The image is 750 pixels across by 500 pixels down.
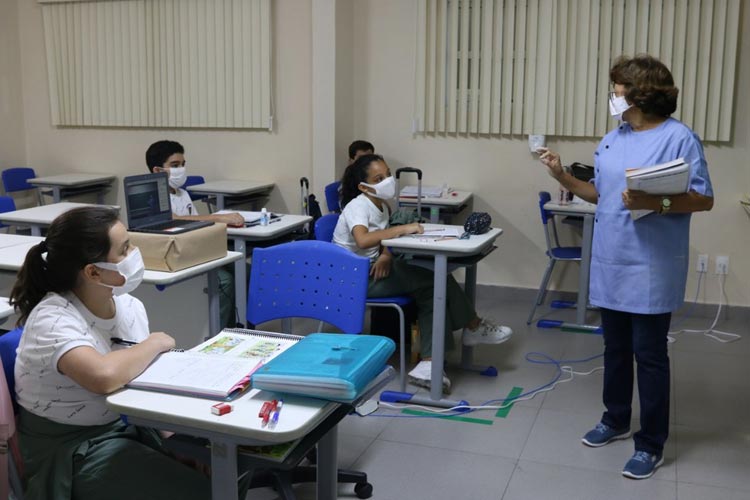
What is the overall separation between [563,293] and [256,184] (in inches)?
98.5

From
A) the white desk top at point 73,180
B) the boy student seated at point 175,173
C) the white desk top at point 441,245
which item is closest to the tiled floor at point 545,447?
the white desk top at point 441,245

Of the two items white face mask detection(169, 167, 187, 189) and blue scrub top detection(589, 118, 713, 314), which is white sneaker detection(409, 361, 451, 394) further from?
white face mask detection(169, 167, 187, 189)

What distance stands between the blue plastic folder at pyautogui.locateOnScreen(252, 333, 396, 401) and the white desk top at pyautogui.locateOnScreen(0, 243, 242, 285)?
109 cm

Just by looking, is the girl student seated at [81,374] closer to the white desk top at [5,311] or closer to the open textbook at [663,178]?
the white desk top at [5,311]

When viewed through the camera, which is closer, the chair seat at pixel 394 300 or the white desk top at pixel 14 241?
the white desk top at pixel 14 241

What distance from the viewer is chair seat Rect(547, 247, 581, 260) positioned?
201 inches

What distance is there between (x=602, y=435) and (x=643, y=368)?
43cm

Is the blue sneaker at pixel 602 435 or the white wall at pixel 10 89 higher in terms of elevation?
the white wall at pixel 10 89

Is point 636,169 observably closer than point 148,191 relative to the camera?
Yes

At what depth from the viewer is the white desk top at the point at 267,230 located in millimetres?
3896

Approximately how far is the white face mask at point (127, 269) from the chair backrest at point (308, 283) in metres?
0.96

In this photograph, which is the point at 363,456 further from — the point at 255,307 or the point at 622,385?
the point at 622,385

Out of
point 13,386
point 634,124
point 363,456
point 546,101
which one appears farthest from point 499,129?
point 13,386

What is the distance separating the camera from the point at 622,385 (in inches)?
120
